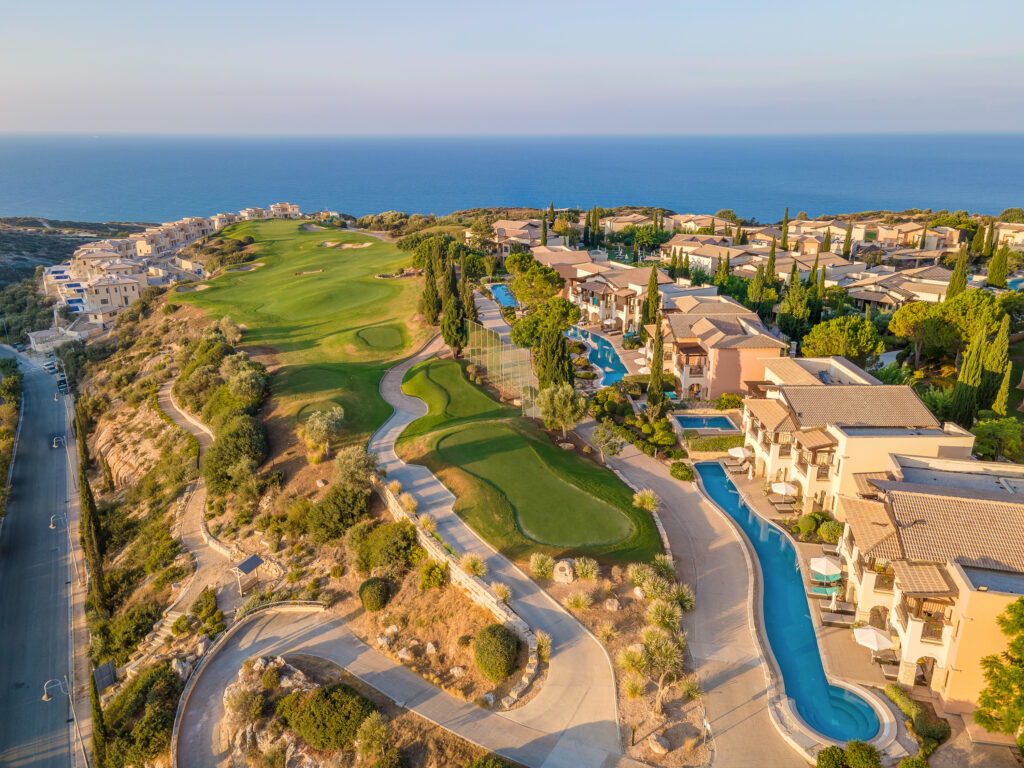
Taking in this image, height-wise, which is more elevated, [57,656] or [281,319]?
[281,319]

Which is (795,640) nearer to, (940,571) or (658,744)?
(940,571)

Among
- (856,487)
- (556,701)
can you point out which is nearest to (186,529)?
(556,701)

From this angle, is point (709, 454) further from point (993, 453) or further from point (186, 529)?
point (186, 529)

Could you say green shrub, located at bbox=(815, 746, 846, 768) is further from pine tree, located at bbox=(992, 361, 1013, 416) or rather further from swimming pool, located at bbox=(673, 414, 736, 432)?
pine tree, located at bbox=(992, 361, 1013, 416)

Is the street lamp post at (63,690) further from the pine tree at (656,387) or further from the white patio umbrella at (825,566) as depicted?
the pine tree at (656,387)

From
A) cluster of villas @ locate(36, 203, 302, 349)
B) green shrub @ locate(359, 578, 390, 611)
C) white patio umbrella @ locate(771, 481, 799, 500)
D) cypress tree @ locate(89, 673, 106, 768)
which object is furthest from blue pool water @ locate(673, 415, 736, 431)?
cluster of villas @ locate(36, 203, 302, 349)

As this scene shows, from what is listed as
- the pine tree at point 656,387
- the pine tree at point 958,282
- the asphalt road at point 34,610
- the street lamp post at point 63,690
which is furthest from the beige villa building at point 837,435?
the asphalt road at point 34,610

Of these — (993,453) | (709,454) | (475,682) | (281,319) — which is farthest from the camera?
(281,319)
